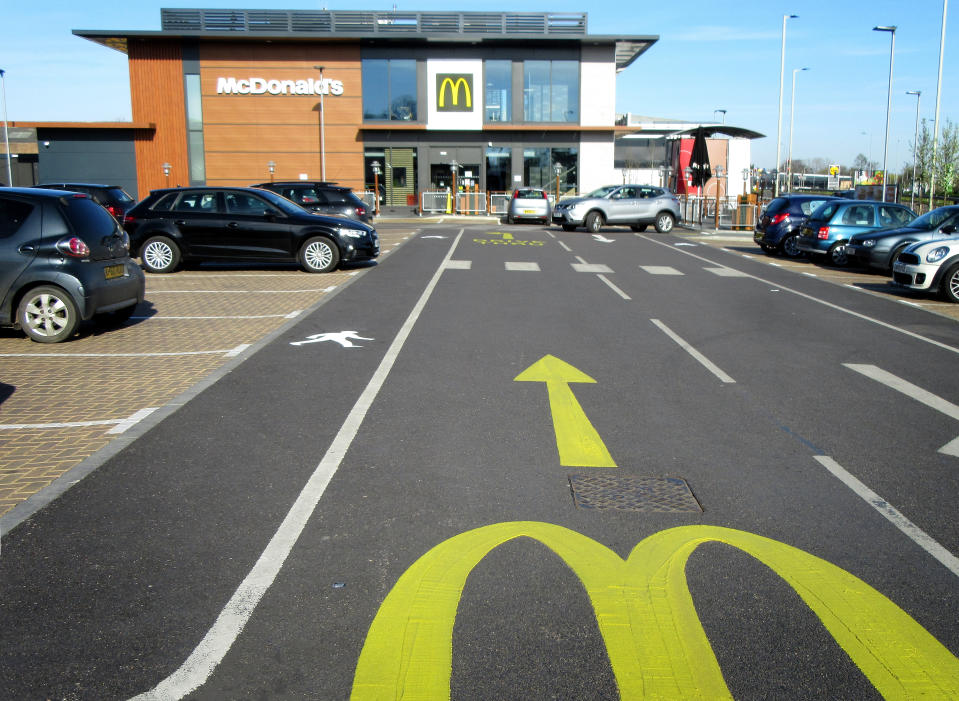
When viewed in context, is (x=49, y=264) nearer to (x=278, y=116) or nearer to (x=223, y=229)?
(x=223, y=229)

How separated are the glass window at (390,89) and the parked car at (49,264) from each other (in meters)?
42.8

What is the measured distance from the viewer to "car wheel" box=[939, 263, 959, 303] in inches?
597

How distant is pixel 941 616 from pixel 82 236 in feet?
31.5

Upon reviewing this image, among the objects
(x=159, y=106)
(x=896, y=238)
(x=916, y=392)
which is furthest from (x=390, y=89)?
(x=916, y=392)

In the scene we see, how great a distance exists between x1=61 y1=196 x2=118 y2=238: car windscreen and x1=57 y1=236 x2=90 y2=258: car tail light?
13 centimetres

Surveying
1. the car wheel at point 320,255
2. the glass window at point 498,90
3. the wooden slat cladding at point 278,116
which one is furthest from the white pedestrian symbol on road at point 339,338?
the glass window at point 498,90

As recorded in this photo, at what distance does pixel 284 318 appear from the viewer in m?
12.3

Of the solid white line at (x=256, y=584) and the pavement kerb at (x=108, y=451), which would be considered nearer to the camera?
the solid white line at (x=256, y=584)

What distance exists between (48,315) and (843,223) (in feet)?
61.7

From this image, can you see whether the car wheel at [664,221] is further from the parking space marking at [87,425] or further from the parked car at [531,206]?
the parking space marking at [87,425]

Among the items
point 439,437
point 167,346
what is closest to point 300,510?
point 439,437

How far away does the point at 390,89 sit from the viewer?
169ft

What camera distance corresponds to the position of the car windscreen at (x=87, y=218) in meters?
10.2

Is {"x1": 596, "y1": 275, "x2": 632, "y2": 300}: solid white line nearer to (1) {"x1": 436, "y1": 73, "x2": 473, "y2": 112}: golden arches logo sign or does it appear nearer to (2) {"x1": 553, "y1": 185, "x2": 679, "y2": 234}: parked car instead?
(2) {"x1": 553, "y1": 185, "x2": 679, "y2": 234}: parked car
